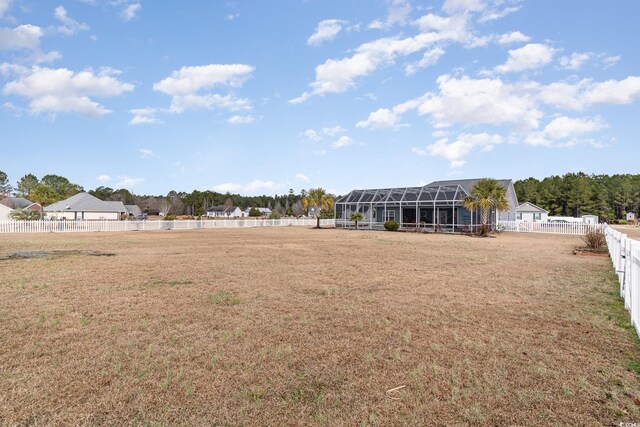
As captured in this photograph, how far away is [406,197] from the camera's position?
33031mm

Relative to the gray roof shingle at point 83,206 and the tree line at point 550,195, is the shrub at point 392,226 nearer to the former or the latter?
the tree line at point 550,195

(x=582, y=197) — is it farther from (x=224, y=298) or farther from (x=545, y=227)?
(x=224, y=298)

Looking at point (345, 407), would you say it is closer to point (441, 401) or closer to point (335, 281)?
point (441, 401)

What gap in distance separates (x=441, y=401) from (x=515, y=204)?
39.7m

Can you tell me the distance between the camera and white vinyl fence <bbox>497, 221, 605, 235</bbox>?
93.2 ft

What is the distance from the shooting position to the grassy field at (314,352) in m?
3.01

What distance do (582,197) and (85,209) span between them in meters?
83.7

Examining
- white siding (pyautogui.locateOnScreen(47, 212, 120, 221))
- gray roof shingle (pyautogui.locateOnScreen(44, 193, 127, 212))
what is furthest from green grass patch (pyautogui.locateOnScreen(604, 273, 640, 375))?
gray roof shingle (pyautogui.locateOnScreen(44, 193, 127, 212))

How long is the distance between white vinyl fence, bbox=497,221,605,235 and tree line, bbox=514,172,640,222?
136 ft

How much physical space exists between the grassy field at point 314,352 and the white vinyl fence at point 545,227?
23960 millimetres

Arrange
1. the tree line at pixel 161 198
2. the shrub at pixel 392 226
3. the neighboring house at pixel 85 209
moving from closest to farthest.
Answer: the shrub at pixel 392 226, the neighboring house at pixel 85 209, the tree line at pixel 161 198

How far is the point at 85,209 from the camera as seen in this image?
56.1 meters

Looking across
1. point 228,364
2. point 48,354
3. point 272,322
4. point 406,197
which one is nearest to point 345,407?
point 228,364

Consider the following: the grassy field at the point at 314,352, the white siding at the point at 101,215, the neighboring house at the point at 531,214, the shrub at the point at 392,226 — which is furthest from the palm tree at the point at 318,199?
the white siding at the point at 101,215
